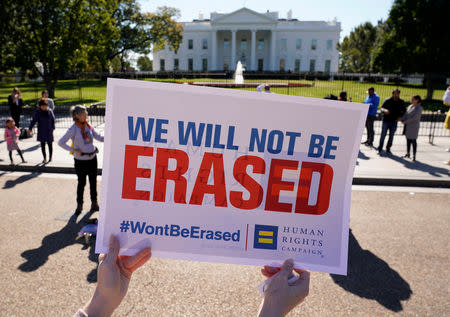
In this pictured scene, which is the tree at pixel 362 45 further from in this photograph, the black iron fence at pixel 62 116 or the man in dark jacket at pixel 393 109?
the man in dark jacket at pixel 393 109

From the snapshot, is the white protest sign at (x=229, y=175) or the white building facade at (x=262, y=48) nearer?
the white protest sign at (x=229, y=175)

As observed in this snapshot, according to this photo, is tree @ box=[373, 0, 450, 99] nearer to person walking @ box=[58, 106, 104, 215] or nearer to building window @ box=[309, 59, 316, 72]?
person walking @ box=[58, 106, 104, 215]

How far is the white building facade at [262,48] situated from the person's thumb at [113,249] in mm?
76855

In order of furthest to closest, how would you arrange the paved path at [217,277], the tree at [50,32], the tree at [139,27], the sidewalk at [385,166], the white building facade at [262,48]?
the white building facade at [262,48], the tree at [139,27], the tree at [50,32], the sidewalk at [385,166], the paved path at [217,277]

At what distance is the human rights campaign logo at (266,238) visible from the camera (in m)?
1.60

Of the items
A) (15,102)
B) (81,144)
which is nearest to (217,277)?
(81,144)

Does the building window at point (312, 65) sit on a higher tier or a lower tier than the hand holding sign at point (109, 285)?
higher

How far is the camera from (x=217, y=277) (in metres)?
4.15

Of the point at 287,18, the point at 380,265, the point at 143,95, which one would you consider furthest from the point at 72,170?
the point at 287,18

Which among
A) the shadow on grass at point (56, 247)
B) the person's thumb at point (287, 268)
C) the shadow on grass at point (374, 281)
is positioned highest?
the person's thumb at point (287, 268)

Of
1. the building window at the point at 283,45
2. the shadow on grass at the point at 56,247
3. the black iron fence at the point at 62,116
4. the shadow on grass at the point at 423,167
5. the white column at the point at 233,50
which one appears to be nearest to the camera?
the shadow on grass at the point at 56,247

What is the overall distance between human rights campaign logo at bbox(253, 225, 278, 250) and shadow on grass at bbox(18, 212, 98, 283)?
3.08 m

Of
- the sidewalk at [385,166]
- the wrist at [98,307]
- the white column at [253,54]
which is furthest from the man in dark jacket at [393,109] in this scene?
the white column at [253,54]

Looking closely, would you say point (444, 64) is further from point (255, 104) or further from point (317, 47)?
point (317, 47)
